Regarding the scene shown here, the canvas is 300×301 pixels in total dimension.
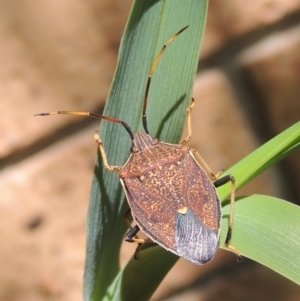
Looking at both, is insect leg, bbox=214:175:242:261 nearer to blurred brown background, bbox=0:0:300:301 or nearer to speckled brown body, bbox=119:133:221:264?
speckled brown body, bbox=119:133:221:264

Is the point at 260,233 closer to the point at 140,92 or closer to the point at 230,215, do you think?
the point at 230,215

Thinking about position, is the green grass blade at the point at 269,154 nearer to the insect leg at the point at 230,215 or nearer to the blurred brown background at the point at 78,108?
the insect leg at the point at 230,215

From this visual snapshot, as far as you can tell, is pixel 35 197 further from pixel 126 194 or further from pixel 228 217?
pixel 228 217

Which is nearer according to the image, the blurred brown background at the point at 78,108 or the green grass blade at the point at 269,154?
the green grass blade at the point at 269,154

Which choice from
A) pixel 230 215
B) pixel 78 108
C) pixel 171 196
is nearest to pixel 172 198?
pixel 171 196

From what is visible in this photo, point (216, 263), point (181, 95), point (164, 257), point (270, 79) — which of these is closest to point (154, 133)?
point (181, 95)

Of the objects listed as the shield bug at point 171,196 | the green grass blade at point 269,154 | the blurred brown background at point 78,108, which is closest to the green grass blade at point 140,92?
the shield bug at point 171,196
